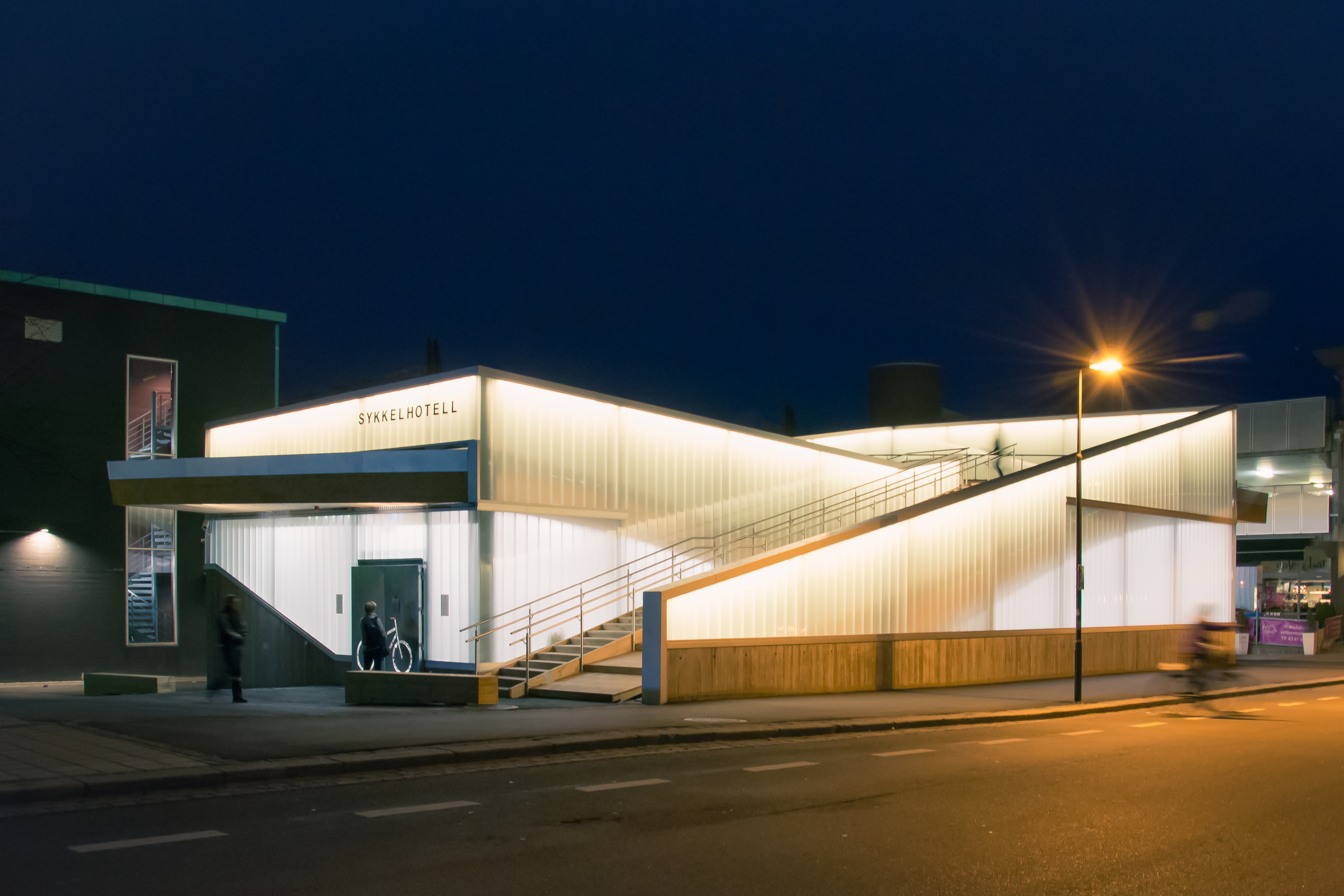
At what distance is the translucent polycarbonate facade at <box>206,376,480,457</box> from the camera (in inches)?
895

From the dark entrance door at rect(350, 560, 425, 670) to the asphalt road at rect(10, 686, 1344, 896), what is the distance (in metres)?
11.1

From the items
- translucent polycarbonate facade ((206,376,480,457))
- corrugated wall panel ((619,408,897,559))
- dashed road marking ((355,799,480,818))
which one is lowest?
dashed road marking ((355,799,480,818))

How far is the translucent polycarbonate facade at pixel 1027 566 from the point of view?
2030cm

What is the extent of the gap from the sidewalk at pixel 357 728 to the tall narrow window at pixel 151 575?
12.6m

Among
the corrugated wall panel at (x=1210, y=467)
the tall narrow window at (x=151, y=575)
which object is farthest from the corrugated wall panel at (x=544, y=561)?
the corrugated wall panel at (x=1210, y=467)

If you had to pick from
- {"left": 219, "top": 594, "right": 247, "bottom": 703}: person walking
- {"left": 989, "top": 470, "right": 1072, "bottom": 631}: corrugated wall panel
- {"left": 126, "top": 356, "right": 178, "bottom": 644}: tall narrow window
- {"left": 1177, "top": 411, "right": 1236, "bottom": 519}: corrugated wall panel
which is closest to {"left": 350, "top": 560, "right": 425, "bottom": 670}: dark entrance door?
{"left": 219, "top": 594, "right": 247, "bottom": 703}: person walking

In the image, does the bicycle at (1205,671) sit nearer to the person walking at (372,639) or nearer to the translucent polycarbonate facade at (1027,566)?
the translucent polycarbonate facade at (1027,566)

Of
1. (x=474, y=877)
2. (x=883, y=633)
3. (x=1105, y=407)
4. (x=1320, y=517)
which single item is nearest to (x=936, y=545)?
(x=883, y=633)

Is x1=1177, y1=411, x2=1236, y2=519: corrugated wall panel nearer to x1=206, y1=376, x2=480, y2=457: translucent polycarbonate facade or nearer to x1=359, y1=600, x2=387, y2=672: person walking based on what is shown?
x1=206, y1=376, x2=480, y2=457: translucent polycarbonate facade

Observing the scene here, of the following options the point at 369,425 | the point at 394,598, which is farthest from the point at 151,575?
the point at 394,598

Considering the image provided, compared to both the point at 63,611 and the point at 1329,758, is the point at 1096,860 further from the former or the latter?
the point at 63,611

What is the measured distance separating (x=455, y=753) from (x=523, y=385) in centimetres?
1219

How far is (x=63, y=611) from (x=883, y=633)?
23.1m

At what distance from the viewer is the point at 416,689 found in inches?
729
